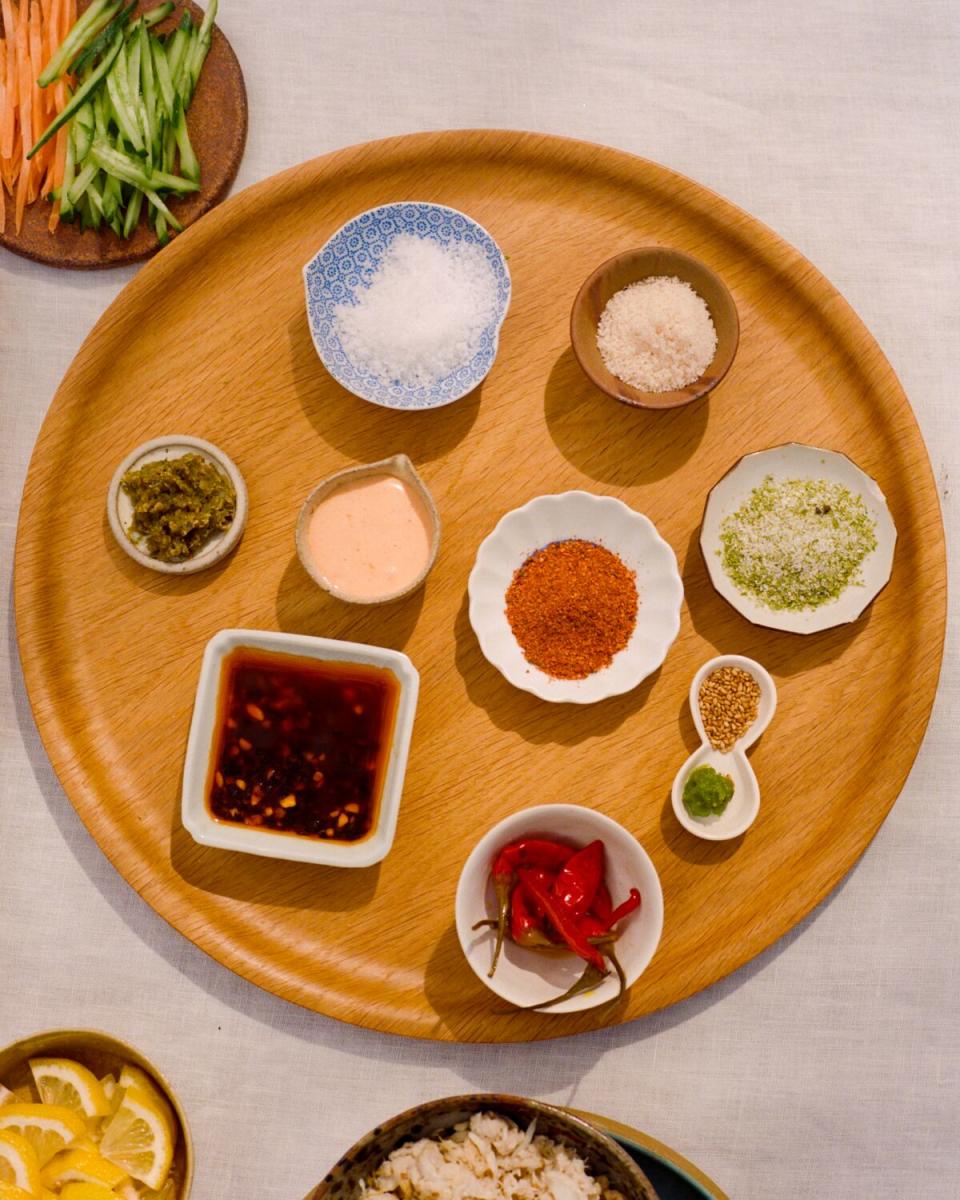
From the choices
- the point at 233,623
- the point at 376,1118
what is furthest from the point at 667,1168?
the point at 233,623

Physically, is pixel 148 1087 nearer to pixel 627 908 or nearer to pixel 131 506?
pixel 627 908

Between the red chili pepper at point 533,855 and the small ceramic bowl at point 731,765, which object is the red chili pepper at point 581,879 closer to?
the red chili pepper at point 533,855

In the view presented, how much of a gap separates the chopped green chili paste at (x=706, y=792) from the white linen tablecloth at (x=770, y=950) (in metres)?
0.61

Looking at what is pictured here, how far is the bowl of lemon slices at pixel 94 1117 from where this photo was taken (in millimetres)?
2723

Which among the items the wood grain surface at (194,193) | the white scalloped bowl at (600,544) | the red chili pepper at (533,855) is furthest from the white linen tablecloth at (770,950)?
the white scalloped bowl at (600,544)

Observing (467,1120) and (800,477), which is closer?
(467,1120)

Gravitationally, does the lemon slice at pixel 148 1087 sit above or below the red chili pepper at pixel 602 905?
below

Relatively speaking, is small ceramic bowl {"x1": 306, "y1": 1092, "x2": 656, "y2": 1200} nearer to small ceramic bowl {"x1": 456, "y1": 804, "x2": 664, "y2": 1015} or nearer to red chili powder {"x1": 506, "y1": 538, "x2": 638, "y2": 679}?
small ceramic bowl {"x1": 456, "y1": 804, "x2": 664, "y2": 1015}

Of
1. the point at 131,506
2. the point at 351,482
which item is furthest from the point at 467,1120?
the point at 131,506

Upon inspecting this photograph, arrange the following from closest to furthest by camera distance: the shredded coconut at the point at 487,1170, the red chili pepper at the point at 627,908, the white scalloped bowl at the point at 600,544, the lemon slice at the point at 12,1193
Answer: the lemon slice at the point at 12,1193, the shredded coconut at the point at 487,1170, the red chili pepper at the point at 627,908, the white scalloped bowl at the point at 600,544

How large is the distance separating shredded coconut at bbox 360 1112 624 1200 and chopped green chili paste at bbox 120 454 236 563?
70.6 inches

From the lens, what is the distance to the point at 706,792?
2.85m

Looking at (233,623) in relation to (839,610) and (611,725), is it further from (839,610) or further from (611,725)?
(839,610)

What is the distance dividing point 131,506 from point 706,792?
72.9 inches
